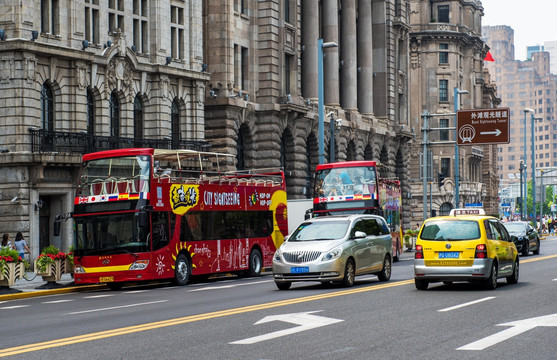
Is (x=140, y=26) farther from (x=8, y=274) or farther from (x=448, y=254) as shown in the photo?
(x=448, y=254)

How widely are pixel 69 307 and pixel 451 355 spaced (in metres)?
12.2

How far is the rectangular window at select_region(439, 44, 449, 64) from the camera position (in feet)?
387

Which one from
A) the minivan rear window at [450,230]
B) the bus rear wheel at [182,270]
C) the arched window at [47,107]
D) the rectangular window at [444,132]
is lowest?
the bus rear wheel at [182,270]

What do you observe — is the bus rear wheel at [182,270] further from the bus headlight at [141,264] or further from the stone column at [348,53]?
the stone column at [348,53]

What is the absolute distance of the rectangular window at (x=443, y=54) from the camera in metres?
118

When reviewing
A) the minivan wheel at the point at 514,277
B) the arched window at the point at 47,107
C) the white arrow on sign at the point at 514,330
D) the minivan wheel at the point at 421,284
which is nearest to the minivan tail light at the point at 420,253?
the minivan wheel at the point at 421,284

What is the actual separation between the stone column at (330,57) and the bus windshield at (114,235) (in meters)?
40.9

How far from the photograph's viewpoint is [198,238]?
33.3m

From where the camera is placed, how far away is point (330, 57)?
7125 centimetres

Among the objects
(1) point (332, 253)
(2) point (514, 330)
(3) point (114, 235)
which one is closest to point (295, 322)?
(2) point (514, 330)

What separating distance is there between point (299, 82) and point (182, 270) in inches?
1345

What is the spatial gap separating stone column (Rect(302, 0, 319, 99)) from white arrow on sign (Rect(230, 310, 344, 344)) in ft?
161

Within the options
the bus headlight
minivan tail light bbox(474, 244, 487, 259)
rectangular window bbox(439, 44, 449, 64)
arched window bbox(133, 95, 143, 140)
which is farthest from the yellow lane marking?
rectangular window bbox(439, 44, 449, 64)

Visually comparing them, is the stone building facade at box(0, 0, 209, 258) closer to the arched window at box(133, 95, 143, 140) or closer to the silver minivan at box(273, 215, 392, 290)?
the arched window at box(133, 95, 143, 140)
